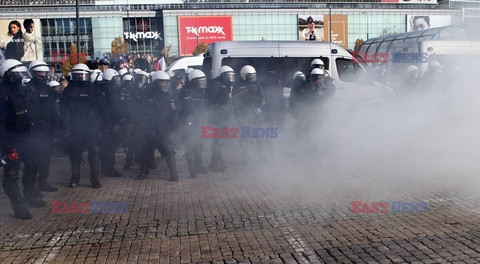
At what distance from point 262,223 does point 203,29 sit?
6582 centimetres

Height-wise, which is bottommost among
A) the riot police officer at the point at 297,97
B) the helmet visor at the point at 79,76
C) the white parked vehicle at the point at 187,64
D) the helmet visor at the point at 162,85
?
the riot police officer at the point at 297,97

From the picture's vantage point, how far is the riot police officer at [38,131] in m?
7.03

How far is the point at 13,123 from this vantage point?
263 inches

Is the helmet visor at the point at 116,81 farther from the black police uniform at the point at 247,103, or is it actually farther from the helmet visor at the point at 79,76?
the black police uniform at the point at 247,103

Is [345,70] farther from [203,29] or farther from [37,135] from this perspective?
[203,29]

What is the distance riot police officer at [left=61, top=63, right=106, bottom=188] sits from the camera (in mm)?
8367

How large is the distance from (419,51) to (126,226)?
13.4m

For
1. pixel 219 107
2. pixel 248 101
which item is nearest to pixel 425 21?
pixel 248 101

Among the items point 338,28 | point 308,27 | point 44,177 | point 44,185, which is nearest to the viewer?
point 44,177

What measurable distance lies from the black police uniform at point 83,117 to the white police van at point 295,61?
4215 mm

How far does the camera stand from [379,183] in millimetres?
7914

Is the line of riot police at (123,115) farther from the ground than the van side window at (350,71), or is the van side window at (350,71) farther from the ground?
the van side window at (350,71)

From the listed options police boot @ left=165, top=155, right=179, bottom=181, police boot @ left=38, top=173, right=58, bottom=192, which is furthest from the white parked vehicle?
police boot @ left=38, top=173, right=58, bottom=192

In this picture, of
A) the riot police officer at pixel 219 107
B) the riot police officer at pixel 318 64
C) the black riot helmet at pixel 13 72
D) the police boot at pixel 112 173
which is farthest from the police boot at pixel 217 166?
the black riot helmet at pixel 13 72
